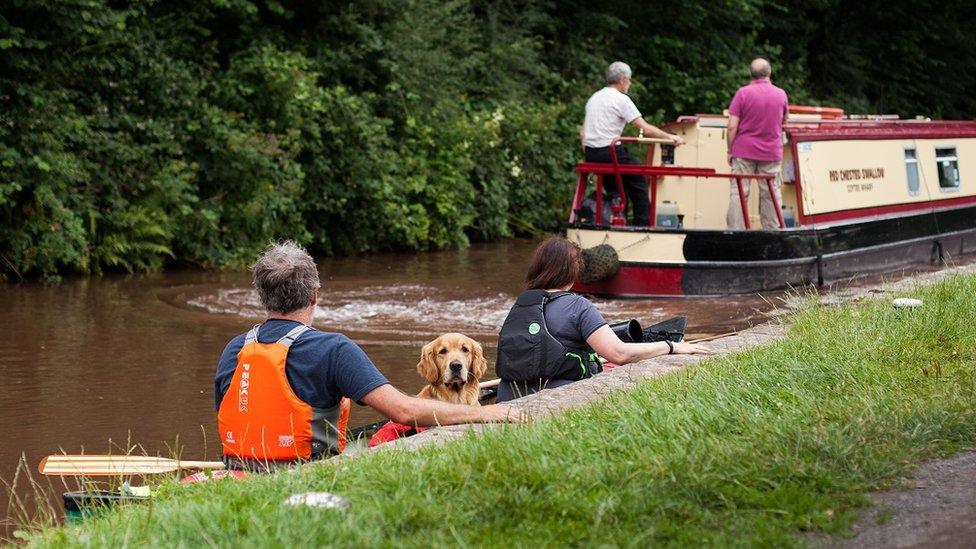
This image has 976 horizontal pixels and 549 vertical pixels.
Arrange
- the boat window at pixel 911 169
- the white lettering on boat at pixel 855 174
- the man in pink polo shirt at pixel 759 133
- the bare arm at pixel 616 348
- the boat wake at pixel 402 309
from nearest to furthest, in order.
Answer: the bare arm at pixel 616 348 → the boat wake at pixel 402 309 → the man in pink polo shirt at pixel 759 133 → the white lettering on boat at pixel 855 174 → the boat window at pixel 911 169

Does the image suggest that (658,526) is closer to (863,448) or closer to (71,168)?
(863,448)

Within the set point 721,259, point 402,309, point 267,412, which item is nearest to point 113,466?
point 267,412

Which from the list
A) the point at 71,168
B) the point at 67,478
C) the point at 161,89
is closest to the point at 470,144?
the point at 161,89

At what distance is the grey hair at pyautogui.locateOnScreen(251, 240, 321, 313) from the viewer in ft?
17.7

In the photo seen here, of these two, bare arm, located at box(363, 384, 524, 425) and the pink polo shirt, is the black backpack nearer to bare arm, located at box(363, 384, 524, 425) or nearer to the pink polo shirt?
bare arm, located at box(363, 384, 524, 425)

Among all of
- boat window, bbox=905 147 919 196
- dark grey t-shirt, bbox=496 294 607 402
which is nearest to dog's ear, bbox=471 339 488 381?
dark grey t-shirt, bbox=496 294 607 402

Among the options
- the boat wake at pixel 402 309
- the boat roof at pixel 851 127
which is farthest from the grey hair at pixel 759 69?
the boat wake at pixel 402 309

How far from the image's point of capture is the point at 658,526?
4.14 m

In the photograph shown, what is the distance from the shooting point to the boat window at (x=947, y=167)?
18.1 meters

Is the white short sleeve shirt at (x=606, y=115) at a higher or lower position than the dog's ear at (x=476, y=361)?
higher

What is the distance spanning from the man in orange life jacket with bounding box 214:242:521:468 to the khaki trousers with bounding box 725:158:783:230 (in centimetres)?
990

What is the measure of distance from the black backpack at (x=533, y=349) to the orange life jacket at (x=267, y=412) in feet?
5.95

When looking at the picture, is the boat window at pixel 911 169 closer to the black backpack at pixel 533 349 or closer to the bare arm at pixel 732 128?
the bare arm at pixel 732 128

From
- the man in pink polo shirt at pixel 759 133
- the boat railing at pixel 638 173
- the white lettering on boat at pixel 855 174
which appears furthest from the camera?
the white lettering on boat at pixel 855 174
